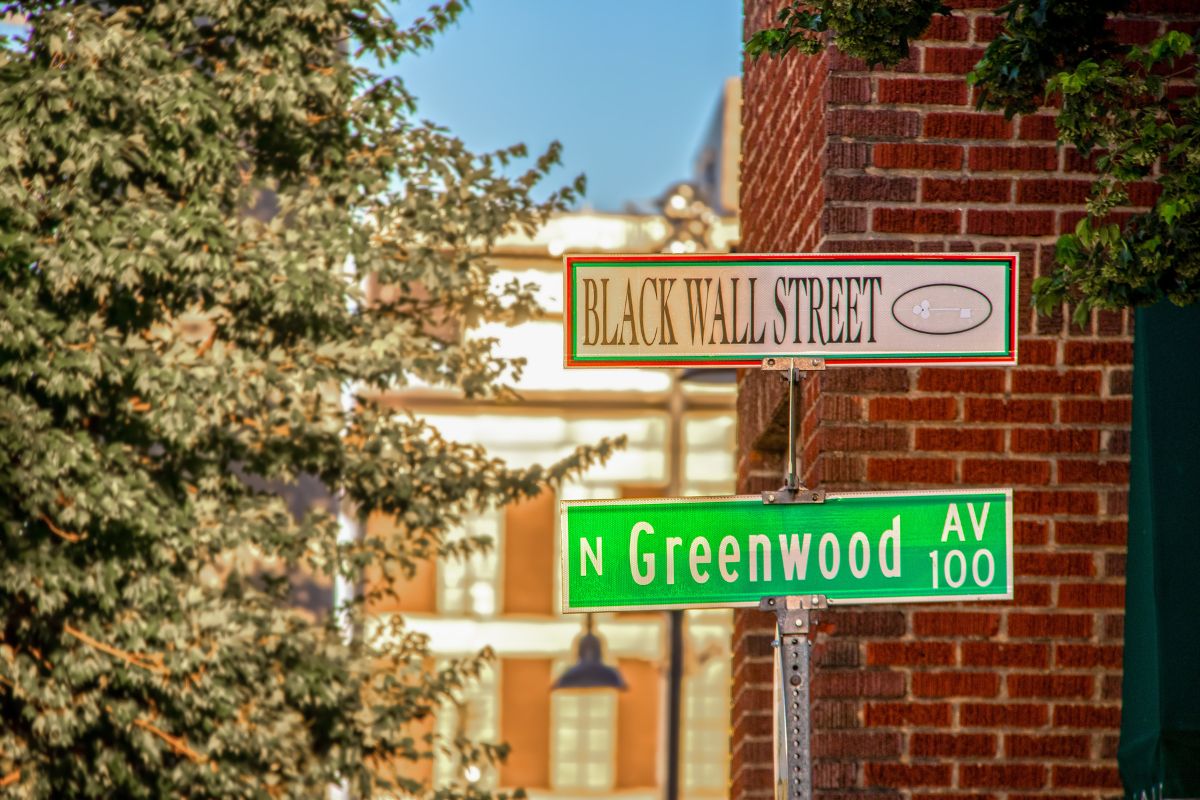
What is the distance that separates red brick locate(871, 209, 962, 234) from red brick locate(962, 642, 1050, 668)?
4.21ft

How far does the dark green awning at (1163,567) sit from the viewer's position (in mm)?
4762

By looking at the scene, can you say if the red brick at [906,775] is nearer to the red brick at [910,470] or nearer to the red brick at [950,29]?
the red brick at [910,470]

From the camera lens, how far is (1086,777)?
5.31m

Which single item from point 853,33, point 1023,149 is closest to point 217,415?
point 1023,149

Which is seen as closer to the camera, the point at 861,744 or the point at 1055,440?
the point at 861,744

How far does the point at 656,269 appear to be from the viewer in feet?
14.0

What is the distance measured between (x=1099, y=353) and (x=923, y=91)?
0.98m

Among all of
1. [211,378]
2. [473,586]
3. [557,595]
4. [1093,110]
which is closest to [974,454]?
[1093,110]

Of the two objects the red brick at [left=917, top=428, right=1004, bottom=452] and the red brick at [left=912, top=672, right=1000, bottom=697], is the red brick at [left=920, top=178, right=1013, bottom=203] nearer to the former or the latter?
the red brick at [left=917, top=428, right=1004, bottom=452]

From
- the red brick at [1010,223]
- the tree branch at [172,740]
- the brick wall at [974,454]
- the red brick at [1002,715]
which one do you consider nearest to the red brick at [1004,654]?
the brick wall at [974,454]

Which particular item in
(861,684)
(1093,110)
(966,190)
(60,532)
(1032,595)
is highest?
(966,190)

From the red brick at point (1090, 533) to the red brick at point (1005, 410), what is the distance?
13.2 inches

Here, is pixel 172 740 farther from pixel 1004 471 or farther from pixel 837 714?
pixel 1004 471

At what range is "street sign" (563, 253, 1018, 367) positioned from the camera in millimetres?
4188
